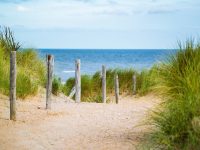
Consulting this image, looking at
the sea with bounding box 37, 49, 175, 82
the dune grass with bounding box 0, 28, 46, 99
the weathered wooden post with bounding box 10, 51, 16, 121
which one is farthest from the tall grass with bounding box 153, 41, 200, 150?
the dune grass with bounding box 0, 28, 46, 99

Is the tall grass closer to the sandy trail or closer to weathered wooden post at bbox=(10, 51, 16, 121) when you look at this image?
the sandy trail

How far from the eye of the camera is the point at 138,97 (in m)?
20.7

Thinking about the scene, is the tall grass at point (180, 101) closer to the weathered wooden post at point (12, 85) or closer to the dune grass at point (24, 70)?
the weathered wooden post at point (12, 85)

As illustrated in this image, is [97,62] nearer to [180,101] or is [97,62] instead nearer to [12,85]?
[12,85]

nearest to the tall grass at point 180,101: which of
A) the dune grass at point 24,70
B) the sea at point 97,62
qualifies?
the sea at point 97,62

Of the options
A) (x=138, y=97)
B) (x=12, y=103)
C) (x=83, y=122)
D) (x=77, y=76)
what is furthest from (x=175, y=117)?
(x=138, y=97)

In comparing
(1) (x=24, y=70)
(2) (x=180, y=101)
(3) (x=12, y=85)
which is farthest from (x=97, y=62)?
(2) (x=180, y=101)

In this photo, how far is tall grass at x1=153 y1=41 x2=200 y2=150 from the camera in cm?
782

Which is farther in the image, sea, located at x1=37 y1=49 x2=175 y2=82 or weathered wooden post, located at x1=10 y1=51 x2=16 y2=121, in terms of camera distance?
sea, located at x1=37 y1=49 x2=175 y2=82

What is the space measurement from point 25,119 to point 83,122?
1474 mm

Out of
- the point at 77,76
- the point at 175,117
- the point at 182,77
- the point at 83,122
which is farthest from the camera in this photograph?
the point at 77,76

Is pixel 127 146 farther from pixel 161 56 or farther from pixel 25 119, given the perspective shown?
pixel 25 119

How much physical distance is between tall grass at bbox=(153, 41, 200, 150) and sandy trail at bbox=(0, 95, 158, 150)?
61cm

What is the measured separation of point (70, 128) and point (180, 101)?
123 inches
